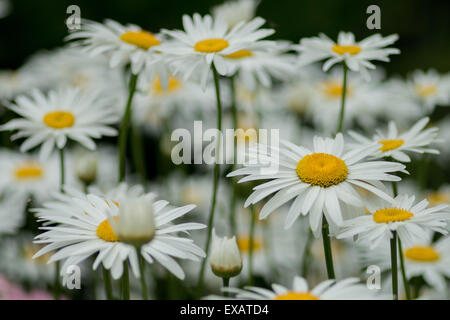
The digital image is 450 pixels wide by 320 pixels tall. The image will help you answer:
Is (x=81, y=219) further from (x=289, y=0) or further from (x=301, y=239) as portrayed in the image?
(x=289, y=0)

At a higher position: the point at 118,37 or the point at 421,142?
the point at 118,37

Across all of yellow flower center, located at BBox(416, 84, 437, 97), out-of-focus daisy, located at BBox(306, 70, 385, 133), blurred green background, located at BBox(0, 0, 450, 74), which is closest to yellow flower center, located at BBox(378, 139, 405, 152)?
yellow flower center, located at BBox(416, 84, 437, 97)

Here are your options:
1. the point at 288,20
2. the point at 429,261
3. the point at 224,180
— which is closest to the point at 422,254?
the point at 429,261

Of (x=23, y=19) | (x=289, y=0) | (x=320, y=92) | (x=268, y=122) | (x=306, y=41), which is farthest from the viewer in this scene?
(x=289, y=0)

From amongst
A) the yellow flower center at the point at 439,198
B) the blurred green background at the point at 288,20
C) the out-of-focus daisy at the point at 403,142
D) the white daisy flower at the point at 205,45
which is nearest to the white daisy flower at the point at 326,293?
the out-of-focus daisy at the point at 403,142

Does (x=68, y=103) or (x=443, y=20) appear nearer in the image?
(x=68, y=103)

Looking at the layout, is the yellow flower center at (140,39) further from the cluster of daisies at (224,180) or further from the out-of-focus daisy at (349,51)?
the out-of-focus daisy at (349,51)

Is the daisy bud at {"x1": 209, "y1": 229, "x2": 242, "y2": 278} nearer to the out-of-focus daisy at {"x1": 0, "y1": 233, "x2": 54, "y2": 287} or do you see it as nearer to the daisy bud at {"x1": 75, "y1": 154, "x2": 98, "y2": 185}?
the daisy bud at {"x1": 75, "y1": 154, "x2": 98, "y2": 185}
